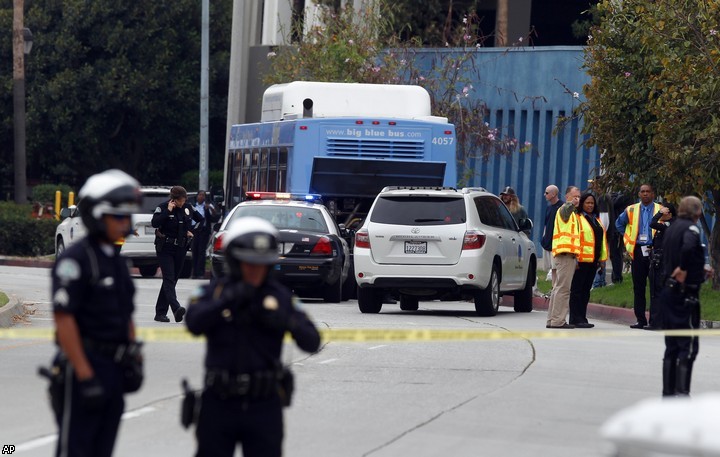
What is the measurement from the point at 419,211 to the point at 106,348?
1394cm

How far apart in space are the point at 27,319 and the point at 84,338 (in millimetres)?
12585

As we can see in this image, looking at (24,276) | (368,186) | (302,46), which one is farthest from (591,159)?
(24,276)

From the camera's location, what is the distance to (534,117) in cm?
3569

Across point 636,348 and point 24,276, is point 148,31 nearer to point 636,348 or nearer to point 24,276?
point 24,276

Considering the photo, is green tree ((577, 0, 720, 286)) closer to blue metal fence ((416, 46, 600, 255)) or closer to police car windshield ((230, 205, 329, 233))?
police car windshield ((230, 205, 329, 233))

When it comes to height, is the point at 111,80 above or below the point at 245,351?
above

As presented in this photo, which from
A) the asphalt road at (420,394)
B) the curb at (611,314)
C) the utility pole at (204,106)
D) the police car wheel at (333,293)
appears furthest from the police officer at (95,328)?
the utility pole at (204,106)

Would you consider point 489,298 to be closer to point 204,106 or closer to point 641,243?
point 641,243

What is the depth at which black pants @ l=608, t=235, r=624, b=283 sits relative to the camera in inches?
1024

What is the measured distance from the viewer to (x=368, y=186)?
25.6 meters

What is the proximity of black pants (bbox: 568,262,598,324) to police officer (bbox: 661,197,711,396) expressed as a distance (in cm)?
684

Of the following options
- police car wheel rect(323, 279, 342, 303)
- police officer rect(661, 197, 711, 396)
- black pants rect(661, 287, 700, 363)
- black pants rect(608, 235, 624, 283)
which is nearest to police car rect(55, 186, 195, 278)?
police car wheel rect(323, 279, 342, 303)

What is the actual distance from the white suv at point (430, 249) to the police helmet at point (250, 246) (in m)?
13.6

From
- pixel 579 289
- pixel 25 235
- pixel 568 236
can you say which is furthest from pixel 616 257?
pixel 25 235
